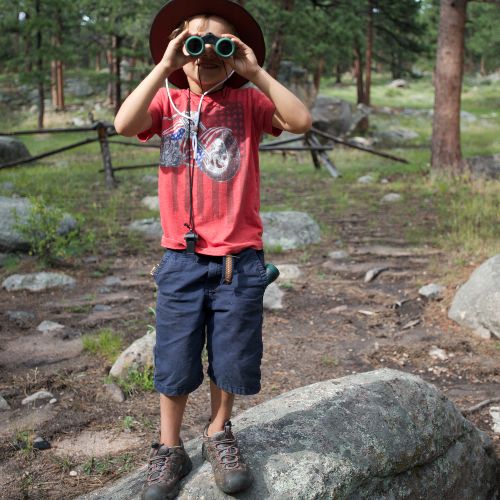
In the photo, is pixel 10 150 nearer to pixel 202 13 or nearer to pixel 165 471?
pixel 202 13

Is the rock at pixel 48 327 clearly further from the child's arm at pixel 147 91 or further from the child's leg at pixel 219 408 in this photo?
the child's arm at pixel 147 91

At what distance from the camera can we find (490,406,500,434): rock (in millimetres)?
3706

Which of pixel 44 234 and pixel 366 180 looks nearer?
pixel 44 234

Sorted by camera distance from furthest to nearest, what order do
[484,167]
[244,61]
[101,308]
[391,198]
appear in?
[484,167] → [391,198] → [101,308] → [244,61]

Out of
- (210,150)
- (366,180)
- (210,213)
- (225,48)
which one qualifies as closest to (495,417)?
(210,213)

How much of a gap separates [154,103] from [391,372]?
170 centimetres

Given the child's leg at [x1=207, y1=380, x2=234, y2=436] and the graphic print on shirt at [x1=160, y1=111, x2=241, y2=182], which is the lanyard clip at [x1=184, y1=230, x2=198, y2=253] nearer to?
the graphic print on shirt at [x1=160, y1=111, x2=241, y2=182]

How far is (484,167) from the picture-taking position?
12195mm

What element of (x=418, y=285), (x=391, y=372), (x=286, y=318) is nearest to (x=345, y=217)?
(x=418, y=285)

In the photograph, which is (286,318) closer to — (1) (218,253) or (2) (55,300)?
(2) (55,300)

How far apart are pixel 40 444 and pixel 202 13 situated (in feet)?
7.36

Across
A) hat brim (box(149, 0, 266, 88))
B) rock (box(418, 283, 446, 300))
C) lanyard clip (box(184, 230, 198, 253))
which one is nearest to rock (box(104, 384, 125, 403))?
lanyard clip (box(184, 230, 198, 253))

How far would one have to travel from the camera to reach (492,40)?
95.8ft

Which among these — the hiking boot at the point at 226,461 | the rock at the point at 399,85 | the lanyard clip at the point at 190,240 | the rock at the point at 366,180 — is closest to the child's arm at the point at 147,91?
the lanyard clip at the point at 190,240
